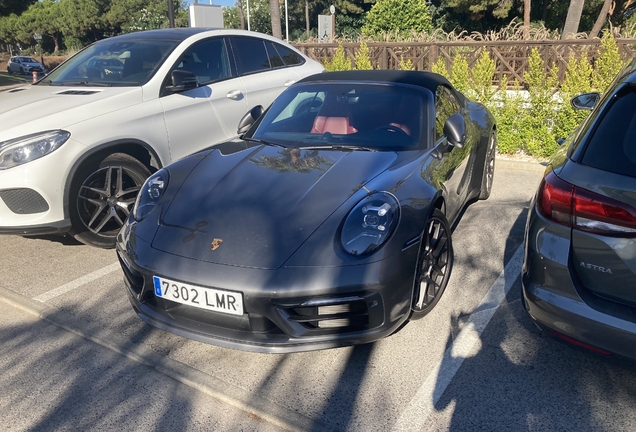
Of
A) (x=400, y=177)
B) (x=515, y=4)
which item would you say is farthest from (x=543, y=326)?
(x=515, y=4)

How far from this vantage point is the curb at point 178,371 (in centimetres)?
240

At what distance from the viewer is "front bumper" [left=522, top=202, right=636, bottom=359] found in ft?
7.02

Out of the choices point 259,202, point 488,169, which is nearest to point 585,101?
point 488,169

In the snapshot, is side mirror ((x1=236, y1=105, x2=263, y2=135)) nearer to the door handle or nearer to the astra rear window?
the door handle

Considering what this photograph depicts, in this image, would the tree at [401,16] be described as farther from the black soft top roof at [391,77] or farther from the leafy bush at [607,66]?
the black soft top roof at [391,77]

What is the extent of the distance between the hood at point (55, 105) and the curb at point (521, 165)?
4.74 m

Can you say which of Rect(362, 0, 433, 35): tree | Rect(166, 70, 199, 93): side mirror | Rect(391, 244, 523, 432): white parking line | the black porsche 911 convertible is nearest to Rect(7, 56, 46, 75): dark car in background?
Rect(362, 0, 433, 35): tree

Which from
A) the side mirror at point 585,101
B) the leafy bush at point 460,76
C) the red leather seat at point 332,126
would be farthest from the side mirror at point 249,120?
the leafy bush at point 460,76

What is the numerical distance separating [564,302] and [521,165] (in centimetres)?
493

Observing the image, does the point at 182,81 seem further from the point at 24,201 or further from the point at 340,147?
the point at 340,147

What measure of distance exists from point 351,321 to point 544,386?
1009 mm

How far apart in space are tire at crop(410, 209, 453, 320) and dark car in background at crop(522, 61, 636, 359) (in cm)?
60

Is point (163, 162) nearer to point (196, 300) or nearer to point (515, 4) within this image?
point (196, 300)

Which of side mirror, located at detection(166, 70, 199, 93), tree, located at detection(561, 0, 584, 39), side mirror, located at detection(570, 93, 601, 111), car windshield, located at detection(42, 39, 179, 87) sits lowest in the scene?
side mirror, located at detection(570, 93, 601, 111)
